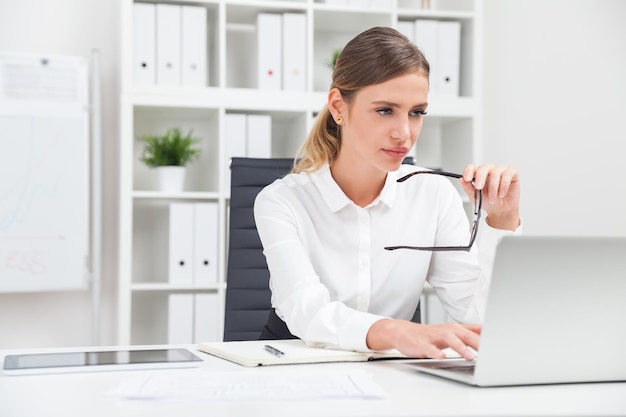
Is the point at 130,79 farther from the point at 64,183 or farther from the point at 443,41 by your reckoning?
the point at 443,41

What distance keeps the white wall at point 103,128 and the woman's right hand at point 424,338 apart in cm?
205

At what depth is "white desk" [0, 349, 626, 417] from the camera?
797 millimetres

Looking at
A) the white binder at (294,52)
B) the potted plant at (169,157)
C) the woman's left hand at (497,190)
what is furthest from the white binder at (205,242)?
the woman's left hand at (497,190)

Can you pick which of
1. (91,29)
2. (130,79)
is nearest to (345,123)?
(130,79)

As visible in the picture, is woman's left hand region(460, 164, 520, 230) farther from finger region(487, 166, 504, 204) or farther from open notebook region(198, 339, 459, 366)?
open notebook region(198, 339, 459, 366)

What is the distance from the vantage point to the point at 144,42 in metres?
2.75

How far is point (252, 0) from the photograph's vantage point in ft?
9.27

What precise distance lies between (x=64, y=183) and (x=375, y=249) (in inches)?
61.9

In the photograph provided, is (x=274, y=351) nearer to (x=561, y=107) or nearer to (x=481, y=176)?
(x=481, y=176)

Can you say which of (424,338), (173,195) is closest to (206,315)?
(173,195)

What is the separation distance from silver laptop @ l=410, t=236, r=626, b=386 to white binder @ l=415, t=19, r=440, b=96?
2.14 metres

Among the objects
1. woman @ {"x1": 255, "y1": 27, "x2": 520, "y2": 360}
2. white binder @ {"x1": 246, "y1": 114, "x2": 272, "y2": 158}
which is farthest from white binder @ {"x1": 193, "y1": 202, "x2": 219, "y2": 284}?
woman @ {"x1": 255, "y1": 27, "x2": 520, "y2": 360}

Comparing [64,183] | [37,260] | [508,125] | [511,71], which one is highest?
[511,71]

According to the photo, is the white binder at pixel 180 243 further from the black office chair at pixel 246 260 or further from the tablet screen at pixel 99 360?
the tablet screen at pixel 99 360
